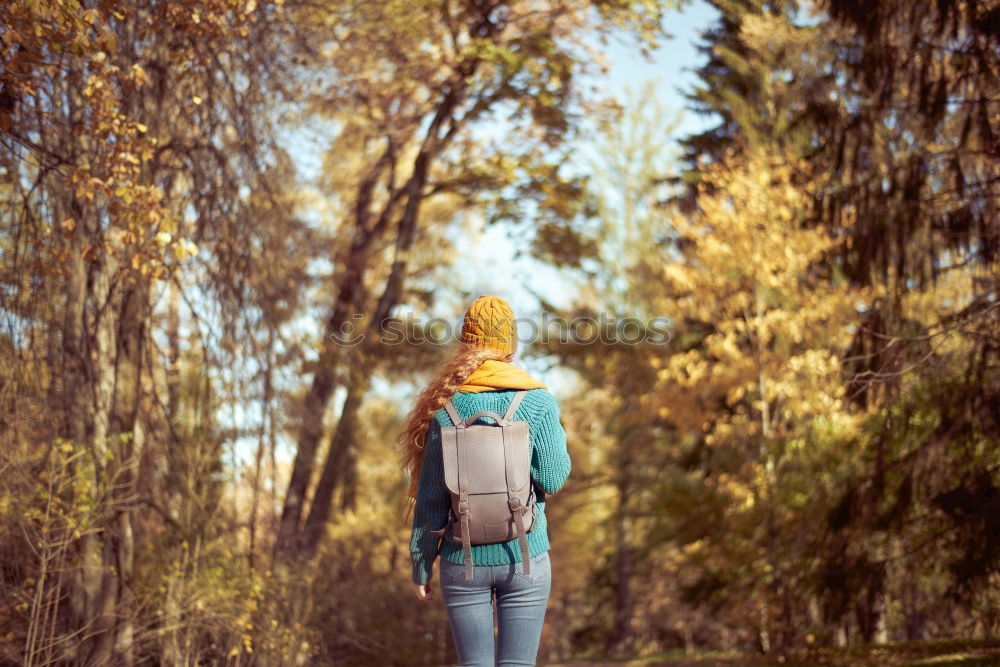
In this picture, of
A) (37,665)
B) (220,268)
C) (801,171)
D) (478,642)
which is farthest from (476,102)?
(478,642)

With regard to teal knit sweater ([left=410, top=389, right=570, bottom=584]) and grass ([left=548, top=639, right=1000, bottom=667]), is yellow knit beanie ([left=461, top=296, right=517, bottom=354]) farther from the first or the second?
grass ([left=548, top=639, right=1000, bottom=667])

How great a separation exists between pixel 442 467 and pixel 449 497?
0.11 metres

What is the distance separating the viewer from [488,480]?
3051 millimetres

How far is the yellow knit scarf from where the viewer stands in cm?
317

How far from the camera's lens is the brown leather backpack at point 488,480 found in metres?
3.00

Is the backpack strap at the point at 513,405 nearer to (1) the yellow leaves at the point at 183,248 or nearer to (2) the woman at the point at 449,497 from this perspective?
(2) the woman at the point at 449,497

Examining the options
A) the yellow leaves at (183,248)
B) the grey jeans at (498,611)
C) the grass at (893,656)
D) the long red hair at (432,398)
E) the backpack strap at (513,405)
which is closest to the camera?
the grey jeans at (498,611)

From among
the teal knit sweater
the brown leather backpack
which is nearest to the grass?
the teal knit sweater

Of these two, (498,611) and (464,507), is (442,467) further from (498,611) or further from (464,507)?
(498,611)

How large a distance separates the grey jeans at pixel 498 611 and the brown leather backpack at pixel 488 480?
1.9 inches

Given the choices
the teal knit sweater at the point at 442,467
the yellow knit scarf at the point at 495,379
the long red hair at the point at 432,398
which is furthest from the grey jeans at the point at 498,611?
the yellow knit scarf at the point at 495,379

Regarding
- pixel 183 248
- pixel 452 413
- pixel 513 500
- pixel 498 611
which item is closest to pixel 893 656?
pixel 498 611

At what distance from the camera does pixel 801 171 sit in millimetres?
12219

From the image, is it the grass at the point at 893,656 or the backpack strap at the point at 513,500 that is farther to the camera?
the grass at the point at 893,656
